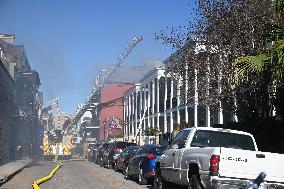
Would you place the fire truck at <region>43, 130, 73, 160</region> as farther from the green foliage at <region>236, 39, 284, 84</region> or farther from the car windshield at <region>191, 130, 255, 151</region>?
the car windshield at <region>191, 130, 255, 151</region>

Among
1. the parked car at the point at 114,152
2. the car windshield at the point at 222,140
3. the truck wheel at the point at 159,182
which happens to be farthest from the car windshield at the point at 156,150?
the parked car at the point at 114,152

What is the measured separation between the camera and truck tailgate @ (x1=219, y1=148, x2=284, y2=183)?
26.6 feet

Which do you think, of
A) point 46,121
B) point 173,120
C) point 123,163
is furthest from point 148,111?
point 123,163

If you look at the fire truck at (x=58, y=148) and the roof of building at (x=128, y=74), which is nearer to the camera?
the fire truck at (x=58, y=148)

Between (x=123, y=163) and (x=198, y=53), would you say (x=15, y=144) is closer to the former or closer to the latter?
(x=123, y=163)

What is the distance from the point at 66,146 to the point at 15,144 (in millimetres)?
12354

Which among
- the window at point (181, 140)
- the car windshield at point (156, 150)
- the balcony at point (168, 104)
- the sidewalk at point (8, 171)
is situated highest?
the balcony at point (168, 104)

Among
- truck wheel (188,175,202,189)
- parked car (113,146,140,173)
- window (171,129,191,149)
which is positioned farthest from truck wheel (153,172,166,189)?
parked car (113,146,140,173)

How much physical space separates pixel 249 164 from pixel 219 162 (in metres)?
0.58

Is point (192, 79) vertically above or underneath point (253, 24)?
underneath

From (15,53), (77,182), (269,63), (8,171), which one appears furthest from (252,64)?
(15,53)

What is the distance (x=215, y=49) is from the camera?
18.6 meters

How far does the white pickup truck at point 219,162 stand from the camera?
812 cm

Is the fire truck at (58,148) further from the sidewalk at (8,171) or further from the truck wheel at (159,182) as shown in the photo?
the truck wheel at (159,182)
